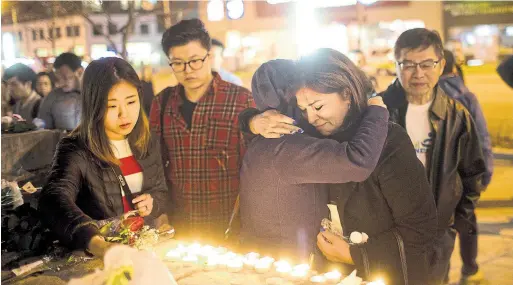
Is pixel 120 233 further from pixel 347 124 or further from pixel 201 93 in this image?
pixel 201 93

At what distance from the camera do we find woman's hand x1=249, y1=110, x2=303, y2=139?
279 cm

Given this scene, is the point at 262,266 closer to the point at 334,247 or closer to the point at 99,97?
the point at 334,247

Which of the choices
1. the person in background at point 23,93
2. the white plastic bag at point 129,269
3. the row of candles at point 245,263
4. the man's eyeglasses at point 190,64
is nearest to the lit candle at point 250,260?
the row of candles at point 245,263

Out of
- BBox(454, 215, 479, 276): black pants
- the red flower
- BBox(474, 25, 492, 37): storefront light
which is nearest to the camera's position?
the red flower

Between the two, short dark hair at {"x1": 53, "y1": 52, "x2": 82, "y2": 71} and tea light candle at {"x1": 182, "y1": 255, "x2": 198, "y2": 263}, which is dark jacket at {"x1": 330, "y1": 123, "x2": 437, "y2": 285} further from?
short dark hair at {"x1": 53, "y1": 52, "x2": 82, "y2": 71}

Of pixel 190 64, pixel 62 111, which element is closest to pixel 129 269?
pixel 190 64

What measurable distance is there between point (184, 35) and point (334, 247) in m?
2.00

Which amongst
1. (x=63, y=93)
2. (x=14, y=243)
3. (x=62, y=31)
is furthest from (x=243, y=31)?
(x=62, y=31)

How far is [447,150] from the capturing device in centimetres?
439

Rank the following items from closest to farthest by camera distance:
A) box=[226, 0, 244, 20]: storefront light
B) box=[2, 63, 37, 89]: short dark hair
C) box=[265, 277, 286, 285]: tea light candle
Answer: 1. box=[265, 277, 286, 285]: tea light candle
2. box=[2, 63, 37, 89]: short dark hair
3. box=[226, 0, 244, 20]: storefront light

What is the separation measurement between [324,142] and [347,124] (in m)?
0.22

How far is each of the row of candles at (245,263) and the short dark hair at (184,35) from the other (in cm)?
175

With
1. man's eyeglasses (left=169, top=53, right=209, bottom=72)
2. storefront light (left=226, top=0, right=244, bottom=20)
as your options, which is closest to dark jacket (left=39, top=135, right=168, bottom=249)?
man's eyeglasses (left=169, top=53, right=209, bottom=72)

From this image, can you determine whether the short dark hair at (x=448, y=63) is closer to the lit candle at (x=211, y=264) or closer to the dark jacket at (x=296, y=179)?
the dark jacket at (x=296, y=179)
